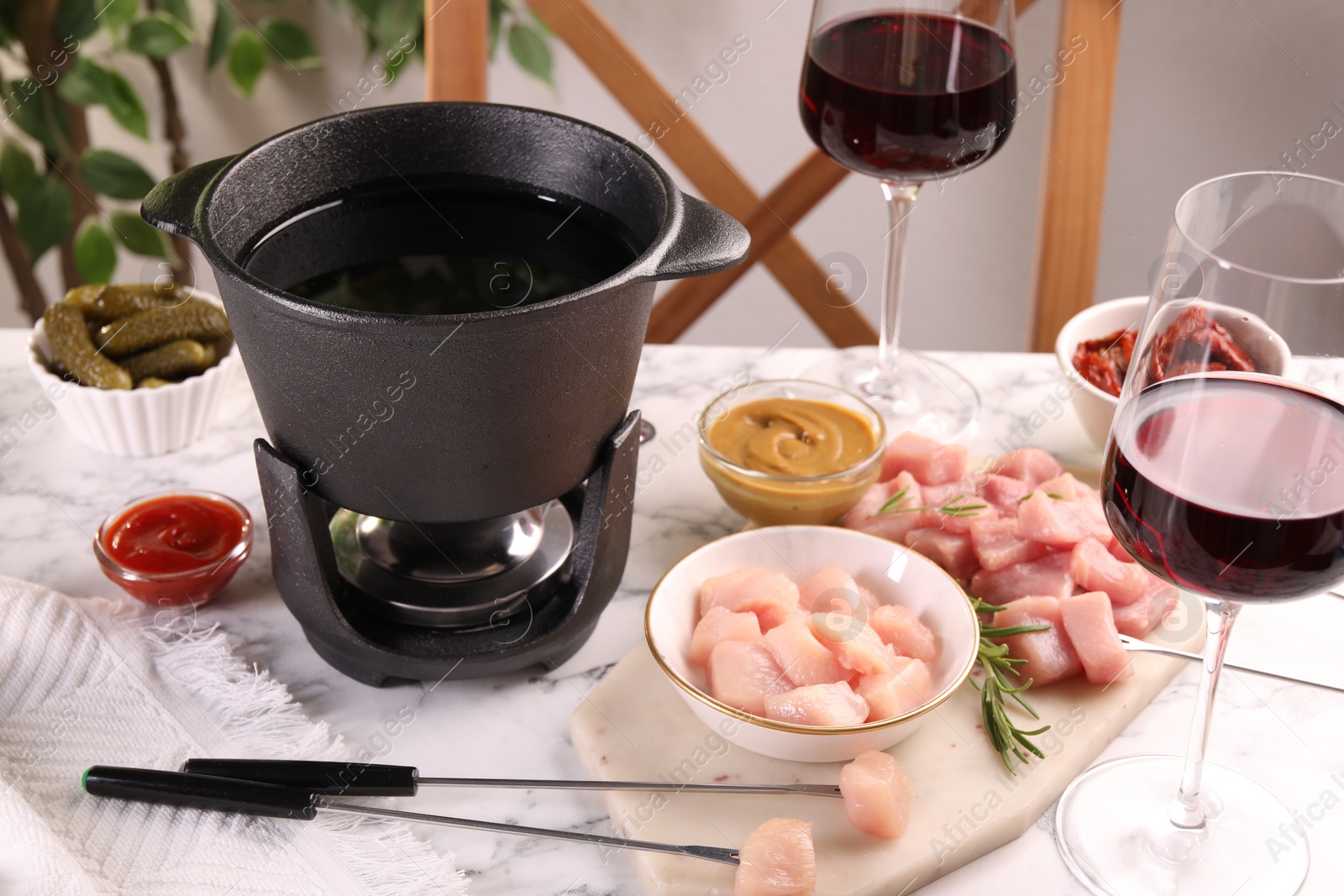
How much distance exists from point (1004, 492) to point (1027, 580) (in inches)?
5.1

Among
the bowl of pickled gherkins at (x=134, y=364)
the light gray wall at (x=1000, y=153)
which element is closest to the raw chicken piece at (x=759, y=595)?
the bowl of pickled gherkins at (x=134, y=364)

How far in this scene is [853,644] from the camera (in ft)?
3.58

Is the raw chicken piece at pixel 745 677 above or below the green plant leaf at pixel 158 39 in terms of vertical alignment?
below

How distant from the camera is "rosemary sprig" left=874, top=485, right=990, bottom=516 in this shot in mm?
1276

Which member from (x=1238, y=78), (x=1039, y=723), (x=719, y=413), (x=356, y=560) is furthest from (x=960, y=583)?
(x=1238, y=78)

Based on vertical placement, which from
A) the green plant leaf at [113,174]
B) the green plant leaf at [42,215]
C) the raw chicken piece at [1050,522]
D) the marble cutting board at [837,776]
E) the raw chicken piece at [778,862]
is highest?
the raw chicken piece at [1050,522]

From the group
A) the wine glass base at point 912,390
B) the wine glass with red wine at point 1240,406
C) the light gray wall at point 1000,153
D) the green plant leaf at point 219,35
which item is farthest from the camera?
the green plant leaf at point 219,35

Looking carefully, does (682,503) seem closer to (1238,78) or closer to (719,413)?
(719,413)

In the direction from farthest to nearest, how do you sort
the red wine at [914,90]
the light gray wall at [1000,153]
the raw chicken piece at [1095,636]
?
the light gray wall at [1000,153] < the red wine at [914,90] < the raw chicken piece at [1095,636]

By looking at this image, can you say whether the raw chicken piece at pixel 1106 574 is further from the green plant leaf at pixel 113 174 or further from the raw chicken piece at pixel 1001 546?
the green plant leaf at pixel 113 174

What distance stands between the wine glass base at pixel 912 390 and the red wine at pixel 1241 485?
677mm

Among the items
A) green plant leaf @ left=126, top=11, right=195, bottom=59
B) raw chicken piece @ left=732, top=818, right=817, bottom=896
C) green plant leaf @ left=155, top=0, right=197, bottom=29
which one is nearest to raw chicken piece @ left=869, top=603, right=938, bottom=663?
raw chicken piece @ left=732, top=818, right=817, bottom=896

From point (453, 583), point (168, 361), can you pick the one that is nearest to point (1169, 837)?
point (453, 583)

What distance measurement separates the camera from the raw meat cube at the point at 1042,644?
1.16 metres
